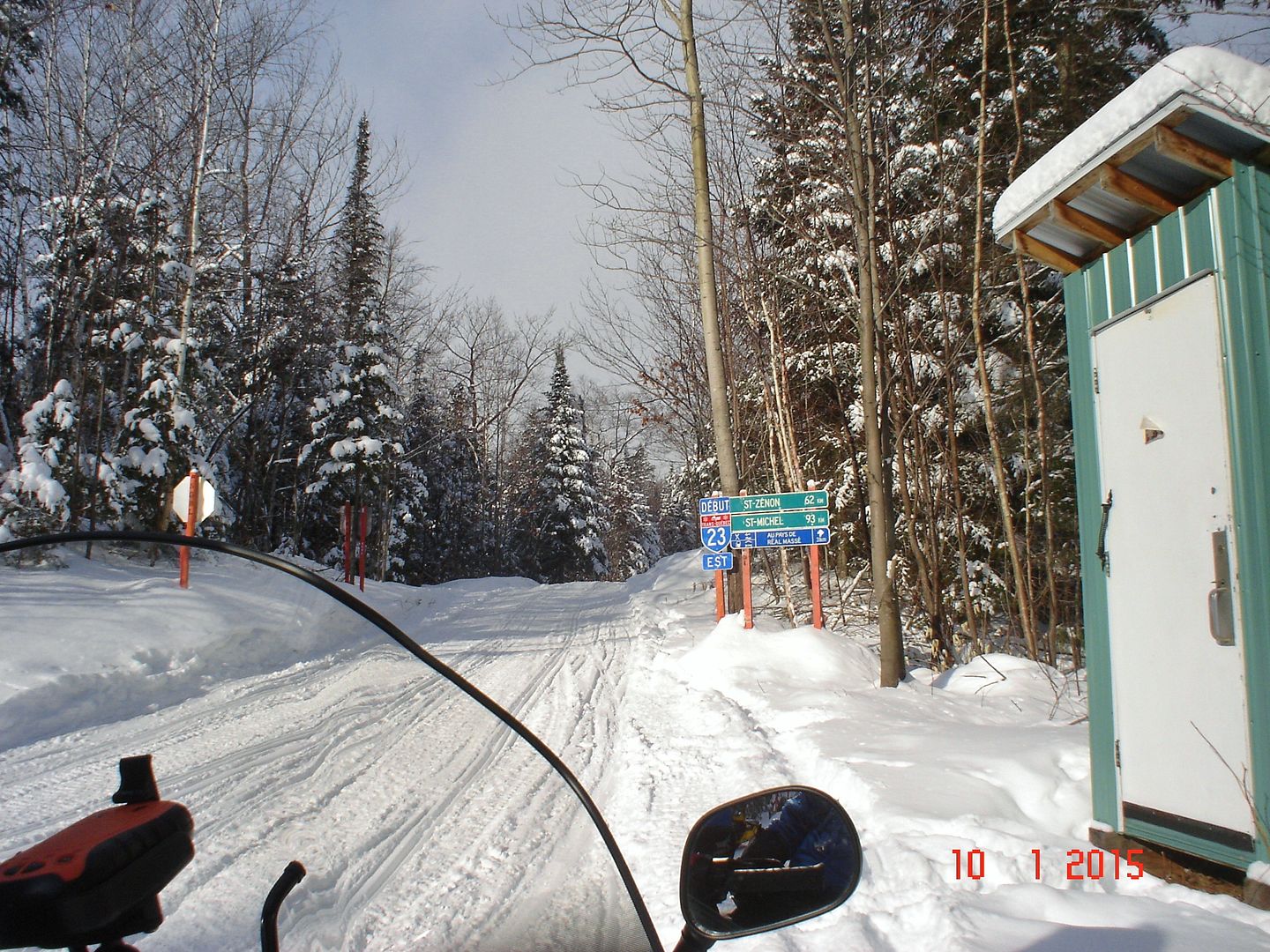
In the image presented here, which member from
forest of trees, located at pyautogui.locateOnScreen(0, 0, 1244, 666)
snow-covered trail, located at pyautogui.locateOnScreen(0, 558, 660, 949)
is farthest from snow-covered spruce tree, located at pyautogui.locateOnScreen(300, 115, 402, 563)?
snow-covered trail, located at pyautogui.locateOnScreen(0, 558, 660, 949)

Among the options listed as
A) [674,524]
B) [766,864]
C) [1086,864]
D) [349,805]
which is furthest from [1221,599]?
[674,524]

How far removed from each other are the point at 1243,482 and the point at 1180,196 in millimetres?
1366

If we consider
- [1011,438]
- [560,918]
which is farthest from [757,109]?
[560,918]

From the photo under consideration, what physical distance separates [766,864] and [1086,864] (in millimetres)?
3319

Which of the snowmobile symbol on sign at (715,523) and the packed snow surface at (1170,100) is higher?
the packed snow surface at (1170,100)

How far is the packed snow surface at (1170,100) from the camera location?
3217mm

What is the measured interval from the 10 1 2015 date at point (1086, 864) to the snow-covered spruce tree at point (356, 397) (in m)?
21.7

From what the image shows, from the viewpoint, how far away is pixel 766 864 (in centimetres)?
123

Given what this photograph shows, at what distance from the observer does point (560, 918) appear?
125 centimetres

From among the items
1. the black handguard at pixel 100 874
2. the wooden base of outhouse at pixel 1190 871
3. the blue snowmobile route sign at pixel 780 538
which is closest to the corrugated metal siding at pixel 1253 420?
the wooden base of outhouse at pixel 1190 871

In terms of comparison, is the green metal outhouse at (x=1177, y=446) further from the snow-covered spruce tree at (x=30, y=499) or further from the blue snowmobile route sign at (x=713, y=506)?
the blue snowmobile route sign at (x=713, y=506)

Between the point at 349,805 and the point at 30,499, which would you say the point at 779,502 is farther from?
the point at 349,805

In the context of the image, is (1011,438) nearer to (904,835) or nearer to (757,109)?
(757,109)

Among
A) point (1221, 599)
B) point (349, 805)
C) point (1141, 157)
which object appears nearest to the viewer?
point (349, 805)
